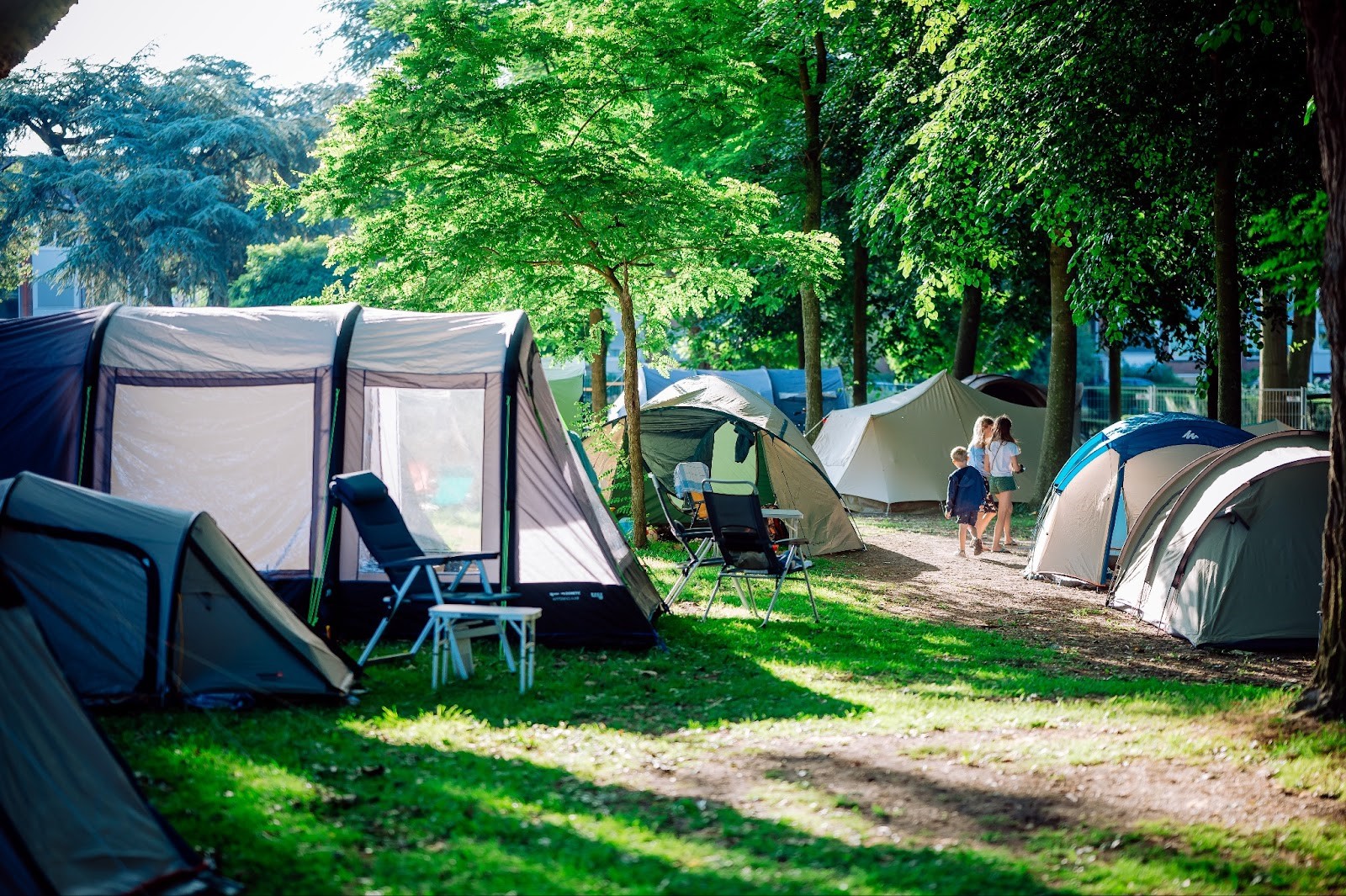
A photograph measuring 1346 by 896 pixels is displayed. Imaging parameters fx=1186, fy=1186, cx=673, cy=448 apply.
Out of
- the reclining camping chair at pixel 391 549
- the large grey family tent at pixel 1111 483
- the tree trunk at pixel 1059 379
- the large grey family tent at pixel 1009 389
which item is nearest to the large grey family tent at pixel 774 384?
the large grey family tent at pixel 1009 389

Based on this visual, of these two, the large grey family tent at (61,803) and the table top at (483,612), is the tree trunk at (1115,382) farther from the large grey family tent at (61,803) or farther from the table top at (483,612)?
the large grey family tent at (61,803)

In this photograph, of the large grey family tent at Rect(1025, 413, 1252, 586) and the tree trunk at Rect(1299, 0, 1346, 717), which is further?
the large grey family tent at Rect(1025, 413, 1252, 586)

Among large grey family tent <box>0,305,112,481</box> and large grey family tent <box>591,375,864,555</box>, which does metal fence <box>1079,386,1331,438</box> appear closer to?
large grey family tent <box>591,375,864,555</box>

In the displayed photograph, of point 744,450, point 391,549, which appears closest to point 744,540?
point 391,549

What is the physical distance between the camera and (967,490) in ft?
41.7

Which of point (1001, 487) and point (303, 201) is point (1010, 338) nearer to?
point (1001, 487)

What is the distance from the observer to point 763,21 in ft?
53.0

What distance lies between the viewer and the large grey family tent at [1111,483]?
34.5ft

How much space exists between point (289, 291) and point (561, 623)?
27.5 meters

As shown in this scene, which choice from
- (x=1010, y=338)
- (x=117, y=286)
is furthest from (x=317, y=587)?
(x=117, y=286)

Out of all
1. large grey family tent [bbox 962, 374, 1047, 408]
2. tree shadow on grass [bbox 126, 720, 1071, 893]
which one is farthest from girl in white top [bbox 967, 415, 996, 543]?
tree shadow on grass [bbox 126, 720, 1071, 893]

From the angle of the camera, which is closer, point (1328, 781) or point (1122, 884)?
point (1122, 884)

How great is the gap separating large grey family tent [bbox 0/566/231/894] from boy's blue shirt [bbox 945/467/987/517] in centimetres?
1004

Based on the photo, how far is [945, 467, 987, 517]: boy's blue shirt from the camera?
12695 millimetres
